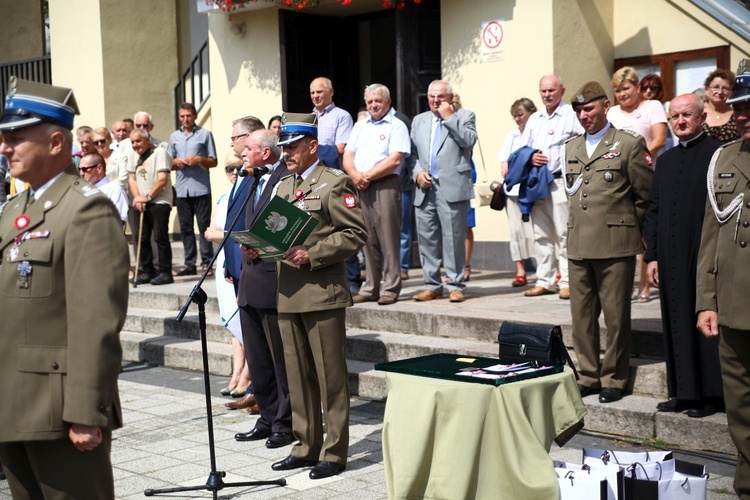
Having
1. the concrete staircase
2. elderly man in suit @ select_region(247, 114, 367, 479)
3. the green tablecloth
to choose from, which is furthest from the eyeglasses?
the green tablecloth

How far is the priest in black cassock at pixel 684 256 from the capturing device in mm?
6707

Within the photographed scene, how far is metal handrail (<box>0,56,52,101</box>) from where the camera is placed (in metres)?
19.2

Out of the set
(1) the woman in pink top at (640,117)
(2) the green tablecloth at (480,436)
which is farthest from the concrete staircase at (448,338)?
(2) the green tablecloth at (480,436)

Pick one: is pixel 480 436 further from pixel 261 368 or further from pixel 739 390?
pixel 261 368

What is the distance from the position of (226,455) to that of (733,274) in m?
3.52

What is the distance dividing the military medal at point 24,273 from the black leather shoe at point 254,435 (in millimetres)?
3838

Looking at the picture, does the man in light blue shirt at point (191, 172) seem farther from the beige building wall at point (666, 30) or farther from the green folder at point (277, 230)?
the green folder at point (277, 230)

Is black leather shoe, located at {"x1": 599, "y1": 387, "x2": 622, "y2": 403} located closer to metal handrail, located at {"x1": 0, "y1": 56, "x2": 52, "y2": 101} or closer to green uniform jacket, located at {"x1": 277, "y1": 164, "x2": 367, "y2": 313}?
green uniform jacket, located at {"x1": 277, "y1": 164, "x2": 367, "y2": 313}

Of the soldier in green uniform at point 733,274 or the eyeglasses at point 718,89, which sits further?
the eyeglasses at point 718,89

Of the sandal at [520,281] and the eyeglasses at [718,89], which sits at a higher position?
the eyeglasses at [718,89]

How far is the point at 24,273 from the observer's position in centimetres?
370

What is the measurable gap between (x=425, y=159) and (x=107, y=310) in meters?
6.53

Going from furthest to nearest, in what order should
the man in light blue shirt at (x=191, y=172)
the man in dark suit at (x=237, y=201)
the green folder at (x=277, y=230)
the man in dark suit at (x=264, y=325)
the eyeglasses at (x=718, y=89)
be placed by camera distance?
the man in light blue shirt at (x=191, y=172) < the eyeglasses at (x=718, y=89) < the man in dark suit at (x=237, y=201) < the man in dark suit at (x=264, y=325) < the green folder at (x=277, y=230)

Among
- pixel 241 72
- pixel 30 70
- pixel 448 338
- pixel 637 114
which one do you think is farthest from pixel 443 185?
pixel 30 70
